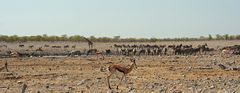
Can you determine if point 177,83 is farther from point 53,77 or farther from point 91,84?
point 53,77

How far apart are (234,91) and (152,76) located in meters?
6.24

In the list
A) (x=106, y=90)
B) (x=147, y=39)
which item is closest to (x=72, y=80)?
(x=106, y=90)

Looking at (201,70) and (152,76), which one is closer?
(152,76)

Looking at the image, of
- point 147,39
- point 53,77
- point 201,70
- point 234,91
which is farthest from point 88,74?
point 147,39

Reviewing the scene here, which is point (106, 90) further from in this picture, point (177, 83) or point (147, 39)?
point (147, 39)

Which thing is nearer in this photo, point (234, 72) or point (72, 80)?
point (72, 80)

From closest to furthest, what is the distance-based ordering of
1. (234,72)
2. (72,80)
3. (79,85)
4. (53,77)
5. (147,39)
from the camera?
(79,85), (72,80), (53,77), (234,72), (147,39)

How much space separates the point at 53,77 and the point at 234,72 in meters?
8.15

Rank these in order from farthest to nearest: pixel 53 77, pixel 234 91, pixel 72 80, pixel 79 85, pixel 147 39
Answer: pixel 147 39
pixel 53 77
pixel 72 80
pixel 79 85
pixel 234 91

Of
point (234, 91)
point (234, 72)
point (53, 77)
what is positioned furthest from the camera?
point (234, 72)

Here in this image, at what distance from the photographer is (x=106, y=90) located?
20359 millimetres

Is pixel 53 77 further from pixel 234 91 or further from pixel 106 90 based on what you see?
pixel 234 91

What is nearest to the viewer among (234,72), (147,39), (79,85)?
(79,85)

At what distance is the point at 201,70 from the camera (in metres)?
28.9
